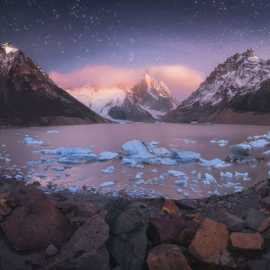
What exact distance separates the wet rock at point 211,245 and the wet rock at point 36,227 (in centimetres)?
227

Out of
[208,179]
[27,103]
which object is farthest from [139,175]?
[27,103]

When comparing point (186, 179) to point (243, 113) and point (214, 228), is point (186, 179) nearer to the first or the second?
point (214, 228)

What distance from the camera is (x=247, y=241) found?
556 centimetres

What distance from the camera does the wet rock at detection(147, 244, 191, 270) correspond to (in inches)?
199

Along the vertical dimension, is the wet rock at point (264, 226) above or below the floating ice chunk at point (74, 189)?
above

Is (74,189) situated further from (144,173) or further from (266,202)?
(266,202)

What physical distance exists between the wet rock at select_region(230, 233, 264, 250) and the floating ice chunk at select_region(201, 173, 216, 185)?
803cm

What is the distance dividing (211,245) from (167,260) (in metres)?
0.84

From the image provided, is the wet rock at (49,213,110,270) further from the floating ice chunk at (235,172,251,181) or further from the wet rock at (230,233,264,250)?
the floating ice chunk at (235,172,251,181)

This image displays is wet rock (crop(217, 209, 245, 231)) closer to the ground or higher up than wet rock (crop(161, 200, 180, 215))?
higher up

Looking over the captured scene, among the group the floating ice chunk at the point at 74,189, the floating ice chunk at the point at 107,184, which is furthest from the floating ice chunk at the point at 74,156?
the floating ice chunk at the point at 74,189

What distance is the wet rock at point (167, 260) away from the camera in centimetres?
507

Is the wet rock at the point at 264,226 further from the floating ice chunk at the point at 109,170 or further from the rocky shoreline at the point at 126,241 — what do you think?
the floating ice chunk at the point at 109,170

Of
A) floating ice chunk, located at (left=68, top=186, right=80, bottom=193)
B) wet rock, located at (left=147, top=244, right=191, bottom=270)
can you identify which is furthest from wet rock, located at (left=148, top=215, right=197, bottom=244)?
floating ice chunk, located at (left=68, top=186, right=80, bottom=193)
